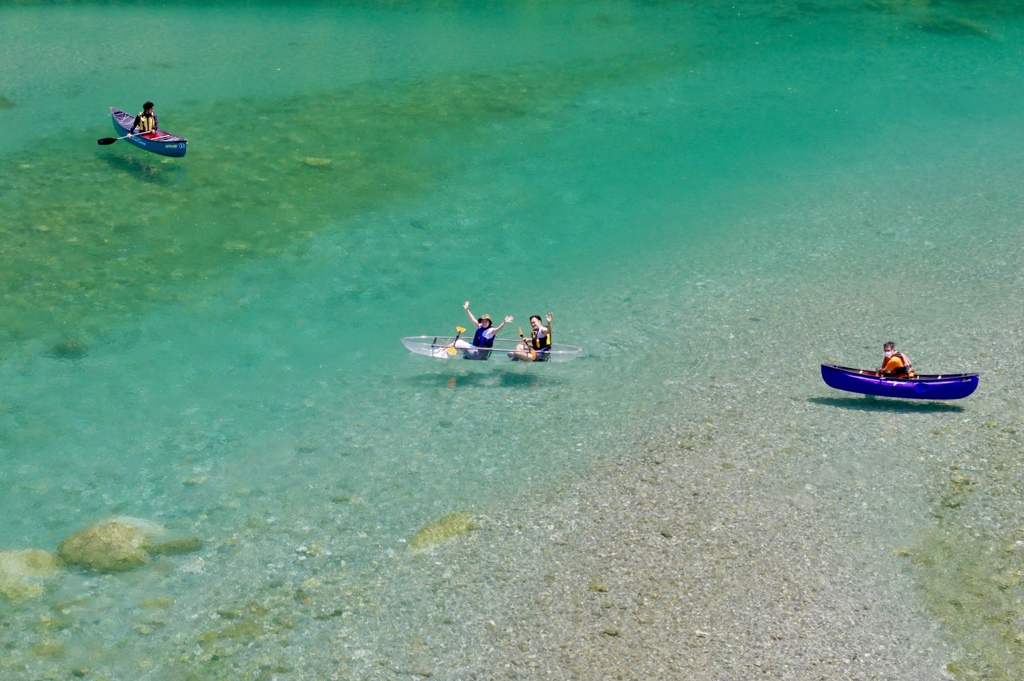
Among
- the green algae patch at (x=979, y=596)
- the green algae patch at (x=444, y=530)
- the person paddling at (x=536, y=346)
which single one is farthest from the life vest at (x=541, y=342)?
the green algae patch at (x=979, y=596)

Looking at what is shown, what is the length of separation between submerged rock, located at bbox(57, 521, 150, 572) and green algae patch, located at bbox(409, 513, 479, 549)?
5.80 m

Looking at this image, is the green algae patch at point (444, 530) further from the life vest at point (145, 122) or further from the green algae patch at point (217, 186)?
the life vest at point (145, 122)

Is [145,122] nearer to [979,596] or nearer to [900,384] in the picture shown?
[900,384]

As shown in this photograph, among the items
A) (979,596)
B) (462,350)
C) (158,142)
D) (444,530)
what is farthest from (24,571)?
(158,142)

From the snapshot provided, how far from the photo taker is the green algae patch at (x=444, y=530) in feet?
73.7

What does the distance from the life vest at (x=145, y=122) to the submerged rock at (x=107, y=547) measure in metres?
20.4

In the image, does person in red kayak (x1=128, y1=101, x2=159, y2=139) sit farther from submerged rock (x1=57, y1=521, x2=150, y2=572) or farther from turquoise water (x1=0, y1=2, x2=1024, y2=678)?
submerged rock (x1=57, y1=521, x2=150, y2=572)

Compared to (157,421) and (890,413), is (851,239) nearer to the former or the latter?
(890,413)

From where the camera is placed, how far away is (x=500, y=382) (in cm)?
2848

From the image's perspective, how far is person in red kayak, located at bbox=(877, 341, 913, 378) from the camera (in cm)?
2589

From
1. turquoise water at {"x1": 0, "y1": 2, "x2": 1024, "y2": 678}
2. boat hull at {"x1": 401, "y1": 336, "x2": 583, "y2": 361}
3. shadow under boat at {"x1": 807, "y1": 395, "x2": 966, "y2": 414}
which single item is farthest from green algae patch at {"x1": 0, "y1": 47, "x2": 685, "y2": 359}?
shadow under boat at {"x1": 807, "y1": 395, "x2": 966, "y2": 414}

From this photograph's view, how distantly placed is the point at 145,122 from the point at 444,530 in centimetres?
2365

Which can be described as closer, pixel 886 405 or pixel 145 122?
pixel 886 405

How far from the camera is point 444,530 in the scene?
22.8 m
